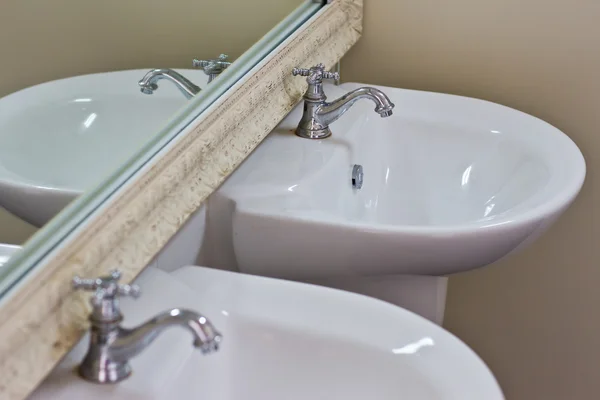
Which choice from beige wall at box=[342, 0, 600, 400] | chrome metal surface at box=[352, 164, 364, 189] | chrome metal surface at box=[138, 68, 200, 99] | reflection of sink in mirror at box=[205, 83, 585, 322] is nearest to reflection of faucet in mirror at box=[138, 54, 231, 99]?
chrome metal surface at box=[138, 68, 200, 99]

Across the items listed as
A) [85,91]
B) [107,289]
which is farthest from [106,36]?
[107,289]

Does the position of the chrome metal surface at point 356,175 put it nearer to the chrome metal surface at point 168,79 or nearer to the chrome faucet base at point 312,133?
the chrome faucet base at point 312,133

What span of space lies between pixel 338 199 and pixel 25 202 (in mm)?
514

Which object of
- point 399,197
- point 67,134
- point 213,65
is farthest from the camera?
point 399,197

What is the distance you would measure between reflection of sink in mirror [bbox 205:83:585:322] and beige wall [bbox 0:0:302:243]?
0.17 metres

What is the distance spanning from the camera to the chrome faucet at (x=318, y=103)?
1.21 metres

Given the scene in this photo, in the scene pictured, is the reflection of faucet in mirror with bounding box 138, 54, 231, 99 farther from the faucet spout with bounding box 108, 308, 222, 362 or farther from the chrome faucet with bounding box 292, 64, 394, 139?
the faucet spout with bounding box 108, 308, 222, 362

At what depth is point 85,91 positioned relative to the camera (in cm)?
83

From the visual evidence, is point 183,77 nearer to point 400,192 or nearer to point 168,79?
point 168,79

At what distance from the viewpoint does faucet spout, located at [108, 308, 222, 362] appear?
642mm

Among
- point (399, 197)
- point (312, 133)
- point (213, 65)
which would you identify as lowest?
point (399, 197)

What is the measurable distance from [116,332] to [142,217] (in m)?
0.15

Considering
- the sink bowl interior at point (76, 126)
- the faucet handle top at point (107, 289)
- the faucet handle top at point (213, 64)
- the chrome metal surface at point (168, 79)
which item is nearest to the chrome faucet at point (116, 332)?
the faucet handle top at point (107, 289)

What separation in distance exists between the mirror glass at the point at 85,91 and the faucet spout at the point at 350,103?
183mm
